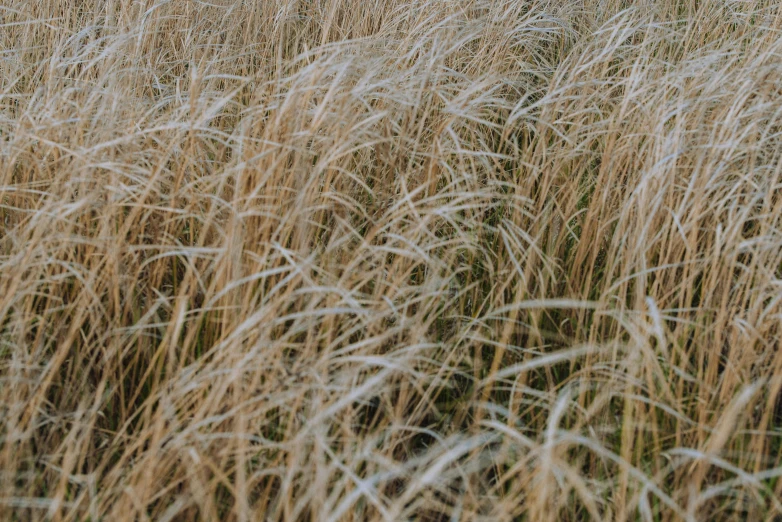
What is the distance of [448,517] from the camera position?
4.31 feet

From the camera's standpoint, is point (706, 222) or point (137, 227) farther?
point (706, 222)

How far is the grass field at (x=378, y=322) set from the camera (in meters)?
1.18

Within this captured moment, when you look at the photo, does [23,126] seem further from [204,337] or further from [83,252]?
[204,337]

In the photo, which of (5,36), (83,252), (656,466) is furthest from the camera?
(5,36)

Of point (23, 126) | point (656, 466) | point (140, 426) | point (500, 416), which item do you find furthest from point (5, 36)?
point (656, 466)

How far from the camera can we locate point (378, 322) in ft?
4.48

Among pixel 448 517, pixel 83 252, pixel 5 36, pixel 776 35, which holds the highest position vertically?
pixel 776 35

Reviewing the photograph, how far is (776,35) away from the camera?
2312mm

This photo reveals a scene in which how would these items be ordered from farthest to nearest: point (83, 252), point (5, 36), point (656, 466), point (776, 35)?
1. point (5, 36)
2. point (776, 35)
3. point (83, 252)
4. point (656, 466)

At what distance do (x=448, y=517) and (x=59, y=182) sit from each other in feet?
3.24

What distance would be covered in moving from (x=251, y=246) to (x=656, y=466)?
2.69 ft

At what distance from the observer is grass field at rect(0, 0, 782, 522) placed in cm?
118

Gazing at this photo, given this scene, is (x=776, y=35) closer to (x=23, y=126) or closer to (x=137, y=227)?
(x=137, y=227)

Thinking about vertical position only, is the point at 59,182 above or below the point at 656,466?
above
